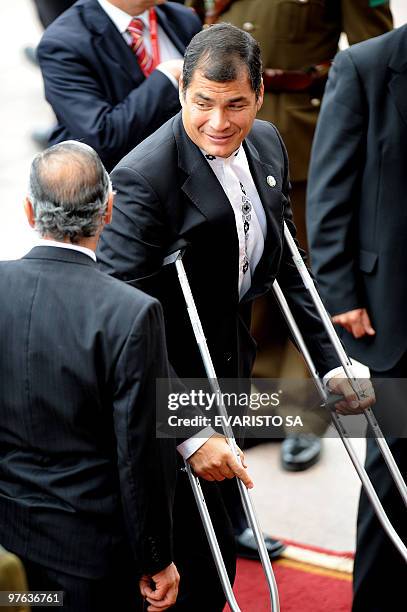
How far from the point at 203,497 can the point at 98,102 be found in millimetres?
1748

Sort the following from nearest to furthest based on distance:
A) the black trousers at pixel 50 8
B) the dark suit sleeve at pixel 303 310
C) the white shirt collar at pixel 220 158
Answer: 1. the white shirt collar at pixel 220 158
2. the dark suit sleeve at pixel 303 310
3. the black trousers at pixel 50 8

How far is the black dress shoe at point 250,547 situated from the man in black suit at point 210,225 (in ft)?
3.42

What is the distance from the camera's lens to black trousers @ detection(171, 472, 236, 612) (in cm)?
331

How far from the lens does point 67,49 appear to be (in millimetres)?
4223

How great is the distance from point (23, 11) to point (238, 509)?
677 cm

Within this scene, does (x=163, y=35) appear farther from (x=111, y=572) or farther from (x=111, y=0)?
(x=111, y=572)

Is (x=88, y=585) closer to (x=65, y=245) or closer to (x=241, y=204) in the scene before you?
(x=65, y=245)

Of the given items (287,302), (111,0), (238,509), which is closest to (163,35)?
(111,0)

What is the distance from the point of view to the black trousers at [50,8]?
5609 millimetres

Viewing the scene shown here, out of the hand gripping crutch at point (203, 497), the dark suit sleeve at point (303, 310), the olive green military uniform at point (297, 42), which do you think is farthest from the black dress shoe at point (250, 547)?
the hand gripping crutch at point (203, 497)

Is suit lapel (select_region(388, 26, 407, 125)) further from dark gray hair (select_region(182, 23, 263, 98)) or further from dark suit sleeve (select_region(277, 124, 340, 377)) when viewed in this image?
dark gray hair (select_region(182, 23, 263, 98))

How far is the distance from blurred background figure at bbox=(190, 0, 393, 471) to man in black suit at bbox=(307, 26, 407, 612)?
95cm

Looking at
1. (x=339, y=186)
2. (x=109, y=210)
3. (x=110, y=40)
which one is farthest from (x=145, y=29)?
(x=109, y=210)

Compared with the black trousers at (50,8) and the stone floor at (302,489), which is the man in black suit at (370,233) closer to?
the stone floor at (302,489)
